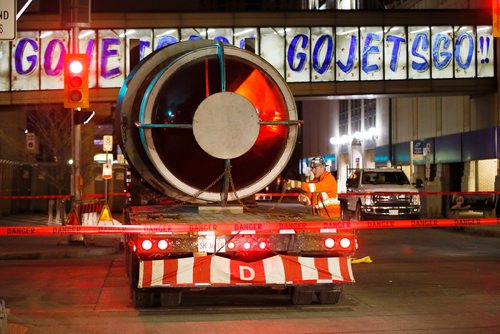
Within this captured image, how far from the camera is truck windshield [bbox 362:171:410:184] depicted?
2538 cm

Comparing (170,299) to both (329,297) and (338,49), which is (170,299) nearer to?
(329,297)

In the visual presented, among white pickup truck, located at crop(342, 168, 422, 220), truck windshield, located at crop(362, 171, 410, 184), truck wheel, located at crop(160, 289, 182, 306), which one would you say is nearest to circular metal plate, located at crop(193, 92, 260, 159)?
truck wheel, located at crop(160, 289, 182, 306)

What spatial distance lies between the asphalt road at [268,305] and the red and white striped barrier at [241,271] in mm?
467

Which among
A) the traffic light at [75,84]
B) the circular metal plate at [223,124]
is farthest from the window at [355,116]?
the circular metal plate at [223,124]

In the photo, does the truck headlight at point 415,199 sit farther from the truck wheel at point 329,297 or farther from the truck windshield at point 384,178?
the truck wheel at point 329,297

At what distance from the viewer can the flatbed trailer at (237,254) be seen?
8.30 m

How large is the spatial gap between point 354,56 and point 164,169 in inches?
896

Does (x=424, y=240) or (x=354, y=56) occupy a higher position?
(x=354, y=56)

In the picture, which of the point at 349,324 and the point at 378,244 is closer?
the point at 349,324

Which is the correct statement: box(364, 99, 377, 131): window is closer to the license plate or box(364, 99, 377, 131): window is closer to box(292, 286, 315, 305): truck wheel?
box(292, 286, 315, 305): truck wheel

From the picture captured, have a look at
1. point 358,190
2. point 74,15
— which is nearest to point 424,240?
point 358,190

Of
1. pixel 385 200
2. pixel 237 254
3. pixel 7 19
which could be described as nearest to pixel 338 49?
pixel 385 200

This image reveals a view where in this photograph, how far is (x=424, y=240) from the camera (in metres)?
20.3

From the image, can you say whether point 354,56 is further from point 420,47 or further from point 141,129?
point 141,129
